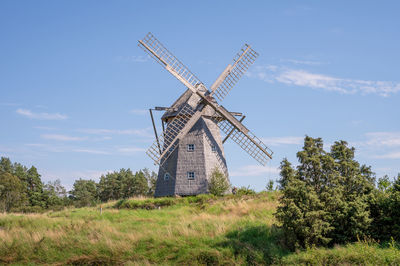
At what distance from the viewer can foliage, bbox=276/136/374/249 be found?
1517 centimetres

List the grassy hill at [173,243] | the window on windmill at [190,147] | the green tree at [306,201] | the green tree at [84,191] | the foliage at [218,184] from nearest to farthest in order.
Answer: the grassy hill at [173,243] → the green tree at [306,201] → the foliage at [218,184] → the window on windmill at [190,147] → the green tree at [84,191]

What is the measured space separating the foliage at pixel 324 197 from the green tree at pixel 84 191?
52.3m

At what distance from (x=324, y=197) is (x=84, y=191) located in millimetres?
55588

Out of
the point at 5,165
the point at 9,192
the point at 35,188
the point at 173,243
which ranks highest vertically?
the point at 5,165

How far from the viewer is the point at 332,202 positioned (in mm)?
15562

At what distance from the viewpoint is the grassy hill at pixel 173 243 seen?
1446cm

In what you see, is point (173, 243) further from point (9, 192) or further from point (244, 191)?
point (9, 192)

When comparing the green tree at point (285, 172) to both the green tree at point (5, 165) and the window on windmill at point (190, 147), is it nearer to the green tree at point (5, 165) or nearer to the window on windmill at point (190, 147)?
the window on windmill at point (190, 147)

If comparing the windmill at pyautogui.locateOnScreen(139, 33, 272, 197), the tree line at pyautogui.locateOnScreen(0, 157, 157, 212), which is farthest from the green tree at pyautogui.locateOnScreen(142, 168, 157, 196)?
the windmill at pyautogui.locateOnScreen(139, 33, 272, 197)

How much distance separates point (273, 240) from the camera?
53.6 feet

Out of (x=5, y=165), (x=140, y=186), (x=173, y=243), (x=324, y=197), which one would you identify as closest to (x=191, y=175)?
(x=173, y=243)

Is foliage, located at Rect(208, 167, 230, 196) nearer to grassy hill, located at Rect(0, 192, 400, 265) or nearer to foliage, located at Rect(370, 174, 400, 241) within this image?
grassy hill, located at Rect(0, 192, 400, 265)

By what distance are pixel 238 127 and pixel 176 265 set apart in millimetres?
14910

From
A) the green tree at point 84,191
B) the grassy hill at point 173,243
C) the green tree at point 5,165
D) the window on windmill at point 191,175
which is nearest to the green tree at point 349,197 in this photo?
the grassy hill at point 173,243
